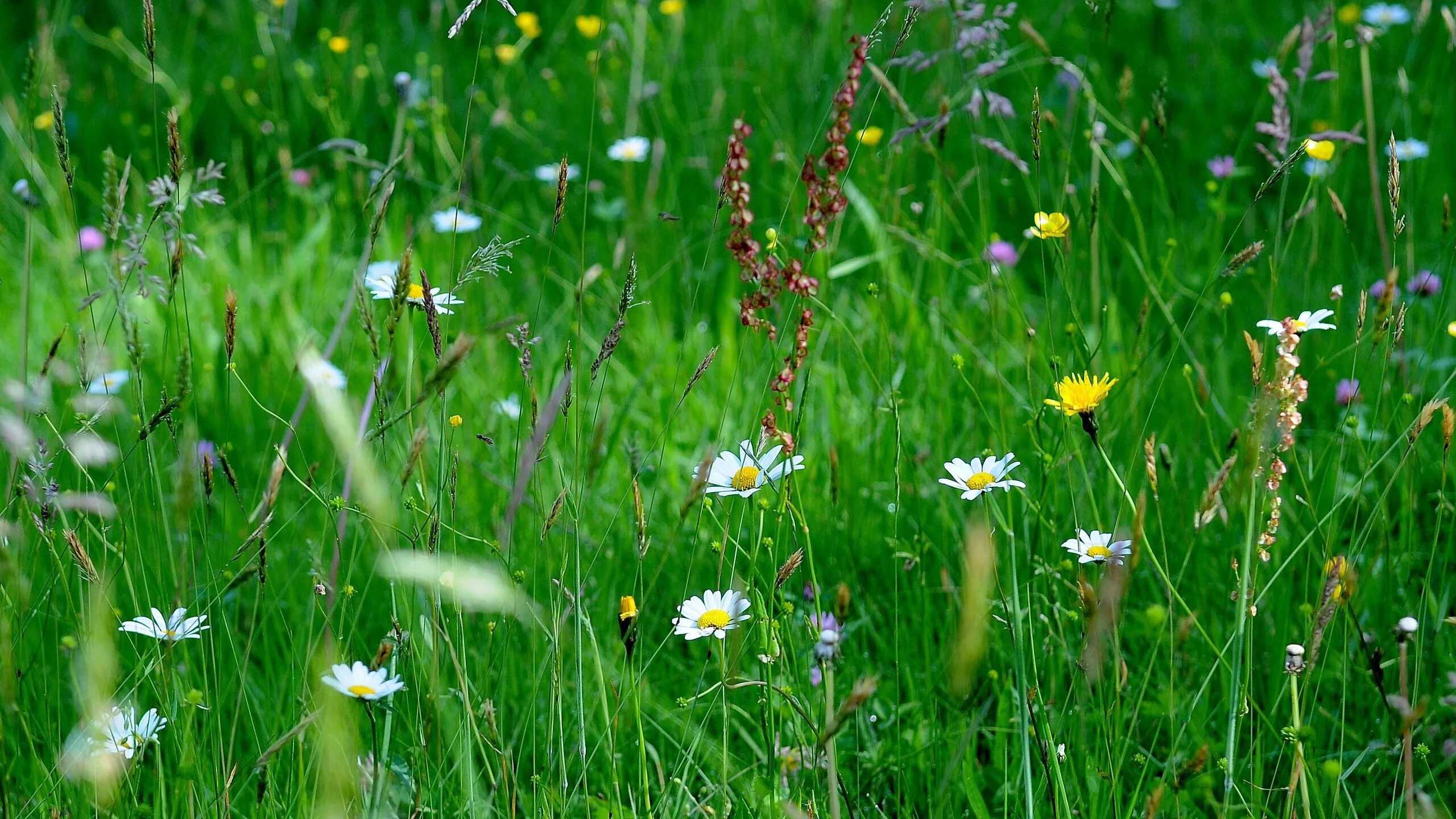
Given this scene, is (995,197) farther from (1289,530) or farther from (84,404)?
(84,404)

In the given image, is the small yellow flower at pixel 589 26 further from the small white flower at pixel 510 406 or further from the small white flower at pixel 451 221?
the small white flower at pixel 510 406

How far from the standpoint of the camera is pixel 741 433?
7.23 feet

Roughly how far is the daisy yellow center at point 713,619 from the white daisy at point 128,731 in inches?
20.5

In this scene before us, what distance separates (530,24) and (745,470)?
2.98 meters

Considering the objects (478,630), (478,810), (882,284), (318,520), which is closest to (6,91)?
(318,520)

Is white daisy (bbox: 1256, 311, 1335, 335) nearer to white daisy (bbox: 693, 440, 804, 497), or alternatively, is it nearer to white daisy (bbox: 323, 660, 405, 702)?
white daisy (bbox: 693, 440, 804, 497)

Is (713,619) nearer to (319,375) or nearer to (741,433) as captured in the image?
(319,375)

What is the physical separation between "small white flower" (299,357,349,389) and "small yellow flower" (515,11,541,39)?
5.70ft

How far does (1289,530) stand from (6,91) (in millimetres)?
3729

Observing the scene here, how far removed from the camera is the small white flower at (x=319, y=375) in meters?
0.96

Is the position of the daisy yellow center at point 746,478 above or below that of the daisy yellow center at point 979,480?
above

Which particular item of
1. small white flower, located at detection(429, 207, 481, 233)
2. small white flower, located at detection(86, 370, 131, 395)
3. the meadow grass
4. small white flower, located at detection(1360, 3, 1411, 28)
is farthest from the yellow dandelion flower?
Result: small white flower, located at detection(86, 370, 131, 395)

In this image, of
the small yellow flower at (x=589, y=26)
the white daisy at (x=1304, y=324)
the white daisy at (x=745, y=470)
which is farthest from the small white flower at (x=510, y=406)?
the small yellow flower at (x=589, y=26)

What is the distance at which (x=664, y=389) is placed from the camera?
2432 mm
